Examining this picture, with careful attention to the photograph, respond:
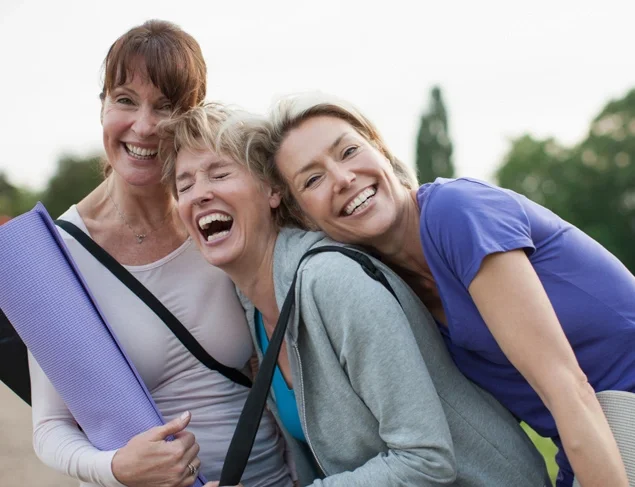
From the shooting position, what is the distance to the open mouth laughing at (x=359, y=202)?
2.73 m

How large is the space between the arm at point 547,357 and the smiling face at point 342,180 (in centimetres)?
60

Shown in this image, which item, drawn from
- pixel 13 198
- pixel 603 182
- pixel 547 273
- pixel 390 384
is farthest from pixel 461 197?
pixel 13 198

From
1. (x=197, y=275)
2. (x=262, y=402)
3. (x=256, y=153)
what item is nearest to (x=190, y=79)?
(x=256, y=153)

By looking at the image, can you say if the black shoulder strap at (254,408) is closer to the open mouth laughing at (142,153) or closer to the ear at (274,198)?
the ear at (274,198)

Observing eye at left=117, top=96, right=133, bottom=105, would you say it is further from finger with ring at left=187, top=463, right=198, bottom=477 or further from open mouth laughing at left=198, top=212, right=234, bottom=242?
finger with ring at left=187, top=463, right=198, bottom=477

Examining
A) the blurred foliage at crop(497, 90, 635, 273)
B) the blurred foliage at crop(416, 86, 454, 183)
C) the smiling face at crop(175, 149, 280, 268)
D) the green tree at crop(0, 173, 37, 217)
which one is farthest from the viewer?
the blurred foliage at crop(416, 86, 454, 183)

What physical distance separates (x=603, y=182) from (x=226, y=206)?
149ft

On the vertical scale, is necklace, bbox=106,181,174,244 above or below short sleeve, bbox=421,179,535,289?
below

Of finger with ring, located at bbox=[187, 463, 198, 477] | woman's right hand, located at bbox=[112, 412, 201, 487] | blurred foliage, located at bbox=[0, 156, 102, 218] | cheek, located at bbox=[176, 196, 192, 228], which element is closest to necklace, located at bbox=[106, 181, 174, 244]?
cheek, located at bbox=[176, 196, 192, 228]

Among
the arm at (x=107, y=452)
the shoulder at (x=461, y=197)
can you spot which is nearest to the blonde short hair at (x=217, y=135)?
the shoulder at (x=461, y=197)

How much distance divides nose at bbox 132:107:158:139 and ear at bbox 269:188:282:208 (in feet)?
1.98

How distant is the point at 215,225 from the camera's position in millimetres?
3061

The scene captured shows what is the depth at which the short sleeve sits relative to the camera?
87.3 inches

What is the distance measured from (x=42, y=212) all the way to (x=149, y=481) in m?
1.04
